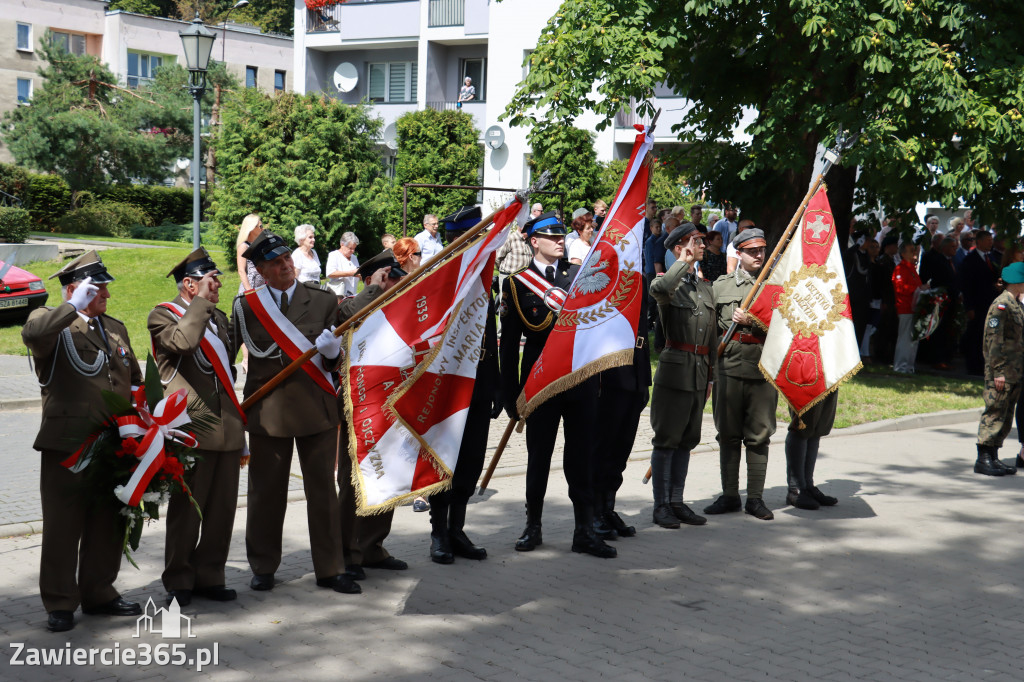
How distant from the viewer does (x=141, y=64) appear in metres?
56.6

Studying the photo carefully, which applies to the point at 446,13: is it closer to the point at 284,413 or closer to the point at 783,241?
the point at 783,241

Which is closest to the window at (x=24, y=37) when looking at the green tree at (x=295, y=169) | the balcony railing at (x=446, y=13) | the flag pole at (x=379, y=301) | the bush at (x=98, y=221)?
the bush at (x=98, y=221)

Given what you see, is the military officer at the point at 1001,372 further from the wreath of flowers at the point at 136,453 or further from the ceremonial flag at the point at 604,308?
the wreath of flowers at the point at 136,453

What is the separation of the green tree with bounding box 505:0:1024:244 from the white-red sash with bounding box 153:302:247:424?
9825mm

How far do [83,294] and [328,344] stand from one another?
1329mm

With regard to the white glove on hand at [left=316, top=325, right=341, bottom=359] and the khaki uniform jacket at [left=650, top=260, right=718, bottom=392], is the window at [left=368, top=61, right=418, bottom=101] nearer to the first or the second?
the khaki uniform jacket at [left=650, top=260, right=718, bottom=392]

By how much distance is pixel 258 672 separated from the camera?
16.2 ft

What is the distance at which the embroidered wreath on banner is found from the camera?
26.9 ft

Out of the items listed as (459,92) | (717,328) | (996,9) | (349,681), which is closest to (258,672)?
(349,681)

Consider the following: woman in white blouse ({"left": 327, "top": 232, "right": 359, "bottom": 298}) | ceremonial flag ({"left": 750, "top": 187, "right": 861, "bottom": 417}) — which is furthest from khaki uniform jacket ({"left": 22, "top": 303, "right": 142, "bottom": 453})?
woman in white blouse ({"left": 327, "top": 232, "right": 359, "bottom": 298})

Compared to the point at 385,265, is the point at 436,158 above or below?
above

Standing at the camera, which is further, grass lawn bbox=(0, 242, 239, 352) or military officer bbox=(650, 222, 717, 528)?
grass lawn bbox=(0, 242, 239, 352)

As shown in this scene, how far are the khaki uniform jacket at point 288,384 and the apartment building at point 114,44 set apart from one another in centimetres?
4887

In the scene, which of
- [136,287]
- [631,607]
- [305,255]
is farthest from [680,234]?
[136,287]
